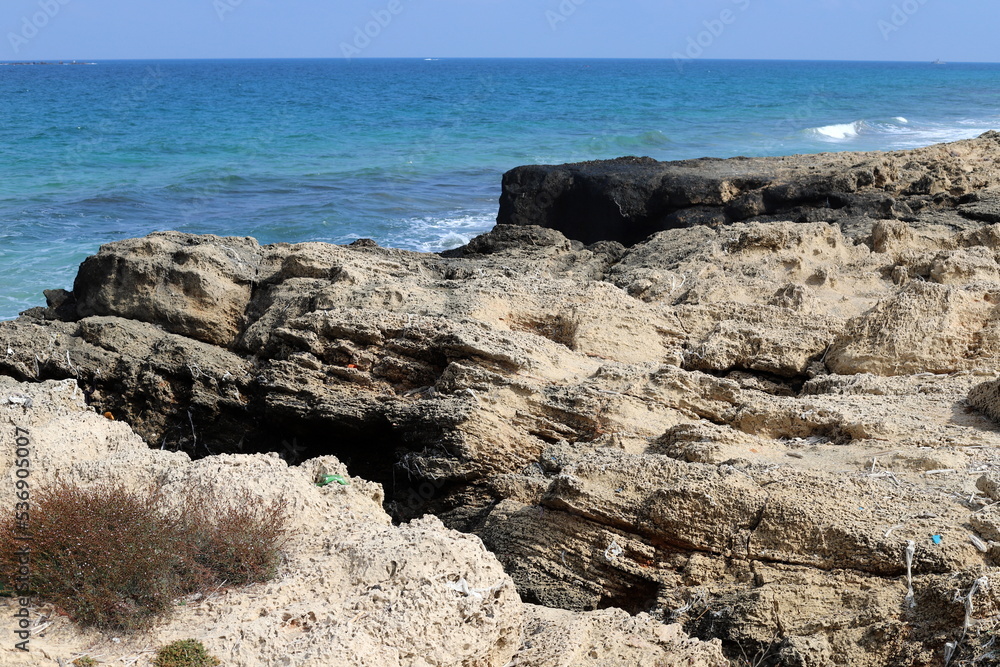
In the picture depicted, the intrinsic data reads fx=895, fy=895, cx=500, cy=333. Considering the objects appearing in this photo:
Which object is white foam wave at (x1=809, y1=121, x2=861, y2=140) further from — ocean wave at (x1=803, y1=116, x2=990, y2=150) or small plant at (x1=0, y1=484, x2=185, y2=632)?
small plant at (x1=0, y1=484, x2=185, y2=632)

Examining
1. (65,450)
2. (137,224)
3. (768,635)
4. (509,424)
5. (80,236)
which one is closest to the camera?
(768,635)

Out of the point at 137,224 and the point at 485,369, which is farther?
the point at 137,224

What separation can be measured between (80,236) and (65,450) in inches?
606

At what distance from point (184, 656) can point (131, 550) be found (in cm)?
49

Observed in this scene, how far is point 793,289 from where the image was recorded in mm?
6555

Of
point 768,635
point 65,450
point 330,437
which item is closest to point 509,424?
point 330,437

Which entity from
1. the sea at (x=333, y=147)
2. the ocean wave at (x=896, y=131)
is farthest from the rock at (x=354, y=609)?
the ocean wave at (x=896, y=131)

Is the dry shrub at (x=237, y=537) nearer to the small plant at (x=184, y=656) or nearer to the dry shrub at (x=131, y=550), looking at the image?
the dry shrub at (x=131, y=550)

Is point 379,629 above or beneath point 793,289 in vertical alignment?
beneath

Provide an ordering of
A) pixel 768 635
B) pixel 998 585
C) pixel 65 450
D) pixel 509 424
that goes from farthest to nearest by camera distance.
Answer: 1. pixel 509 424
2. pixel 65 450
3. pixel 768 635
4. pixel 998 585

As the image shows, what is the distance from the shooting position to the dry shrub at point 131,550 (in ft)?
10.7

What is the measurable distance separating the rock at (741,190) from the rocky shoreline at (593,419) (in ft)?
1.83

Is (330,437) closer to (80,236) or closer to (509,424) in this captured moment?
(509,424)

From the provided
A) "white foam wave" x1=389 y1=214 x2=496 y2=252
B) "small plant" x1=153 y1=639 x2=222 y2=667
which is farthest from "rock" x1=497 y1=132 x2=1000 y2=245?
"small plant" x1=153 y1=639 x2=222 y2=667
